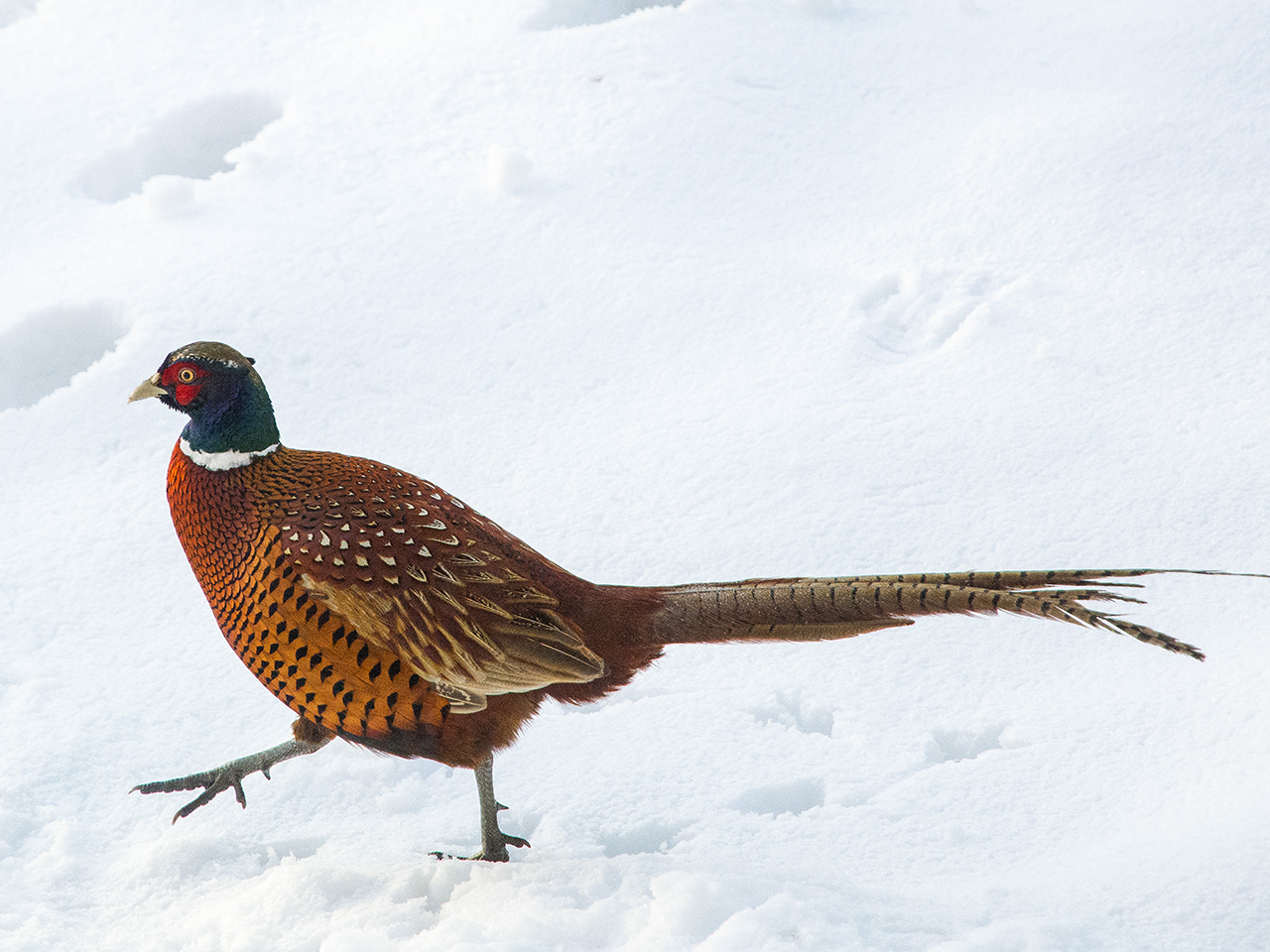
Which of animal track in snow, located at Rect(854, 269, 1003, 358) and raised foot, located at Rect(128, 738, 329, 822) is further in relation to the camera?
animal track in snow, located at Rect(854, 269, 1003, 358)

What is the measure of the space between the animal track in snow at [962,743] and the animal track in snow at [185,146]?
3255 mm

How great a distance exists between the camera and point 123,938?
213 centimetres

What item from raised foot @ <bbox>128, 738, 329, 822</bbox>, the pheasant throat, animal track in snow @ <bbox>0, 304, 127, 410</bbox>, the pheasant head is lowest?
raised foot @ <bbox>128, 738, 329, 822</bbox>

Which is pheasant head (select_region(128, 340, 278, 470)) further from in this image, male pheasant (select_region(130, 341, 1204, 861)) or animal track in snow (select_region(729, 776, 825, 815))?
animal track in snow (select_region(729, 776, 825, 815))

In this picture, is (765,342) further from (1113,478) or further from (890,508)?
(1113,478)

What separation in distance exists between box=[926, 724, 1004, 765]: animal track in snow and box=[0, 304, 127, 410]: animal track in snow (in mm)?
2671

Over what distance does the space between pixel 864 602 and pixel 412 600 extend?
0.78 m

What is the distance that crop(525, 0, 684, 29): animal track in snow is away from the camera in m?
4.85

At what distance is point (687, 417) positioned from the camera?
348cm

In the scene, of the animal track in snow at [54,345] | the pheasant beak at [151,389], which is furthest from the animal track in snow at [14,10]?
the pheasant beak at [151,389]

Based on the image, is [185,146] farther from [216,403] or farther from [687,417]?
[216,403]

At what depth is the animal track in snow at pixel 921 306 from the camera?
11.9 feet

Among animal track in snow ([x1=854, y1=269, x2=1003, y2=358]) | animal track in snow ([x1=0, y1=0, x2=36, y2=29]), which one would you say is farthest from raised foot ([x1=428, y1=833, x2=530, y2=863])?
animal track in snow ([x1=0, y1=0, x2=36, y2=29])

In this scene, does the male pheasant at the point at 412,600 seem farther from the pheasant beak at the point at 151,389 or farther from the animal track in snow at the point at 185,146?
the animal track in snow at the point at 185,146
